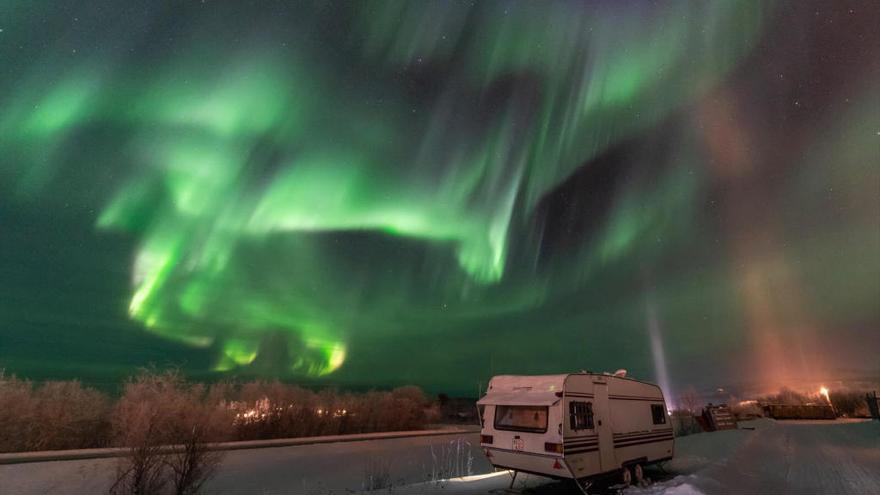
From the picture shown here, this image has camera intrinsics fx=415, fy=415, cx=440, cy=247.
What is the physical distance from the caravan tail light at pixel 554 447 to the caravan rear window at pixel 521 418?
39cm

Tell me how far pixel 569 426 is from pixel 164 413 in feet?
69.0

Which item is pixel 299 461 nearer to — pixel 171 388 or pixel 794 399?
pixel 171 388

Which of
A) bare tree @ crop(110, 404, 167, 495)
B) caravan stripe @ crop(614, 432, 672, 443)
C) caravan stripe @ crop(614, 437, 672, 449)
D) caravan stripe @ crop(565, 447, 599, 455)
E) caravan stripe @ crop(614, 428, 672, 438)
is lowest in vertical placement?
bare tree @ crop(110, 404, 167, 495)

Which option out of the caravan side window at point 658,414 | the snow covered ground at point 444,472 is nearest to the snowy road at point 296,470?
the snow covered ground at point 444,472

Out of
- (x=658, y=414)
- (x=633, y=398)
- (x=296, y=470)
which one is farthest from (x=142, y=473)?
(x=658, y=414)

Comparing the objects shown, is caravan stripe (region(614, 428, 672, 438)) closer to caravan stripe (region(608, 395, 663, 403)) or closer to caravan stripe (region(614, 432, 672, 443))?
caravan stripe (region(614, 432, 672, 443))

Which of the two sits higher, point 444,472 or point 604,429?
point 604,429

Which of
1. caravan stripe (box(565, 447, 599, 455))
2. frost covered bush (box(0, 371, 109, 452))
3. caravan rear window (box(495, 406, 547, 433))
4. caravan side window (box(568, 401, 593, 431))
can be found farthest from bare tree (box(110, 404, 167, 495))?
caravan side window (box(568, 401, 593, 431))

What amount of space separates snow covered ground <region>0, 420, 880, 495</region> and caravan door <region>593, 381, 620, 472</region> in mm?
990

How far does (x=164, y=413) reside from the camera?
2166cm

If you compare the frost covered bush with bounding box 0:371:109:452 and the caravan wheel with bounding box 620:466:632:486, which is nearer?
the caravan wheel with bounding box 620:466:632:486

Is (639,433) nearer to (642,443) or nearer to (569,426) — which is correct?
(642,443)

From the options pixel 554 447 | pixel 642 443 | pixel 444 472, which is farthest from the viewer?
pixel 444 472

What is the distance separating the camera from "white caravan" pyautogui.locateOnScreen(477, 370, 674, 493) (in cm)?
1122
